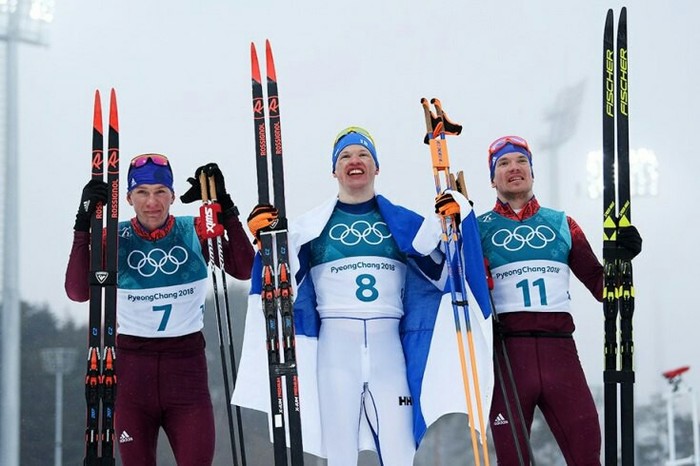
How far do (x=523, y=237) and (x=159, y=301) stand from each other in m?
1.26

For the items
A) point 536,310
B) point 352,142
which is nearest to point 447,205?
point 352,142

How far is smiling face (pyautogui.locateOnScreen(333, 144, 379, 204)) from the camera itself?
309 cm

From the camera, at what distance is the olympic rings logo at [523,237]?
3254 millimetres

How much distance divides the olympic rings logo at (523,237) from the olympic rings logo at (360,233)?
442mm

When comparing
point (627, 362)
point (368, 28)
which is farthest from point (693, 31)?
→ point (627, 362)

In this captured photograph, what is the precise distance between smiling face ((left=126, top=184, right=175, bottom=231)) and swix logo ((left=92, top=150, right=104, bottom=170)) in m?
0.16

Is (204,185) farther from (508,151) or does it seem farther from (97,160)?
(508,151)

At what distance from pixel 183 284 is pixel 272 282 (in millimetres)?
512

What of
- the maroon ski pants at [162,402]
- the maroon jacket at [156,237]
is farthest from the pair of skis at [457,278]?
the maroon ski pants at [162,402]

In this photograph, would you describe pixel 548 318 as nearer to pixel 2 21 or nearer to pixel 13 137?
pixel 13 137

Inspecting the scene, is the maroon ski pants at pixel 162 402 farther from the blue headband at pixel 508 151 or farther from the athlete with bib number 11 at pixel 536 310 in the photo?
the blue headband at pixel 508 151

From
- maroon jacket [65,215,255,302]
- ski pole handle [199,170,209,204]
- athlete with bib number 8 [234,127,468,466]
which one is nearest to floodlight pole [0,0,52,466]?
maroon jacket [65,215,255,302]

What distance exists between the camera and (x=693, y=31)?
9.62m

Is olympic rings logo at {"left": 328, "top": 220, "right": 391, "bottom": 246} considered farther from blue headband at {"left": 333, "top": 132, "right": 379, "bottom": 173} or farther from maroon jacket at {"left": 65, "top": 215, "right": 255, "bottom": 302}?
maroon jacket at {"left": 65, "top": 215, "right": 255, "bottom": 302}
